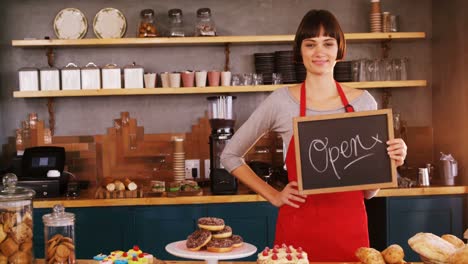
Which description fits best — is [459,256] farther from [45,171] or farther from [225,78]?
[45,171]

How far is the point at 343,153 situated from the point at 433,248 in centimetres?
54

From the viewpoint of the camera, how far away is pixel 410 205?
504 cm

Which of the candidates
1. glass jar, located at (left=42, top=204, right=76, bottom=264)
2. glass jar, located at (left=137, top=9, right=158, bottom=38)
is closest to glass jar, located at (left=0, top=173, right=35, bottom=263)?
glass jar, located at (left=42, top=204, right=76, bottom=264)

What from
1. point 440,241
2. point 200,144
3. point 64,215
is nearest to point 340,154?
point 440,241

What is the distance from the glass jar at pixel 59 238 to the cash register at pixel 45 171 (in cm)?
259

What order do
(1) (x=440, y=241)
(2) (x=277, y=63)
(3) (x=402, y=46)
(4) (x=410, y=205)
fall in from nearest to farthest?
(1) (x=440, y=241) < (4) (x=410, y=205) < (2) (x=277, y=63) < (3) (x=402, y=46)

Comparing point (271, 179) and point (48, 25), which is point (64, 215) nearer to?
point (271, 179)

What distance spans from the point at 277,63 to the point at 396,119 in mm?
1124

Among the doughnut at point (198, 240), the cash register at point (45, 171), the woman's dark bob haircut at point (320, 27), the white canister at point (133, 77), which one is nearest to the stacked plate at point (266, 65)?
the white canister at point (133, 77)

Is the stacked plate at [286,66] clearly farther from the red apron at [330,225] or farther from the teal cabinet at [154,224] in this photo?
the red apron at [330,225]

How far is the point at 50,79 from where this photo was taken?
5.30 m

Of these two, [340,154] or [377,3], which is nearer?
[340,154]

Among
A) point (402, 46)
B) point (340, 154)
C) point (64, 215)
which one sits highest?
point (402, 46)

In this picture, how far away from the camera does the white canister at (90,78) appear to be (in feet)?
17.5
